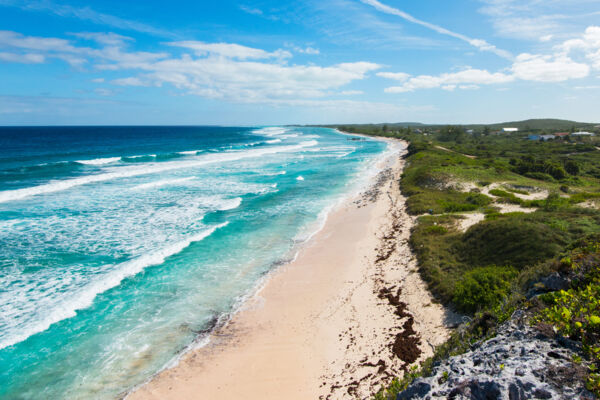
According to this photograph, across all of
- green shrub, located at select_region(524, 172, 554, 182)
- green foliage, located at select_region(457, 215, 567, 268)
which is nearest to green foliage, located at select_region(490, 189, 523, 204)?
green foliage, located at select_region(457, 215, 567, 268)

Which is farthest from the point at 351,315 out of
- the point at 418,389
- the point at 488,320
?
the point at 418,389

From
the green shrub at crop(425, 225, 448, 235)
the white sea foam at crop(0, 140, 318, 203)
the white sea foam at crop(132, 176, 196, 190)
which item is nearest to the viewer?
the green shrub at crop(425, 225, 448, 235)

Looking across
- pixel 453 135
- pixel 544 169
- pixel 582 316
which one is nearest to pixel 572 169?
pixel 544 169

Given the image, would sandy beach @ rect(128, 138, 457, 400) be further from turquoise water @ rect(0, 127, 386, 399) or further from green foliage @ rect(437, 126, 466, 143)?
green foliage @ rect(437, 126, 466, 143)

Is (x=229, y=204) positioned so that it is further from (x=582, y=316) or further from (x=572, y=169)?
(x=572, y=169)

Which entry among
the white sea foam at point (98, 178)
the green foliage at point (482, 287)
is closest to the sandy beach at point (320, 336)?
the green foliage at point (482, 287)

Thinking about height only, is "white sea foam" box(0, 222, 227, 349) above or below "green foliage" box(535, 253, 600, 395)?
below
